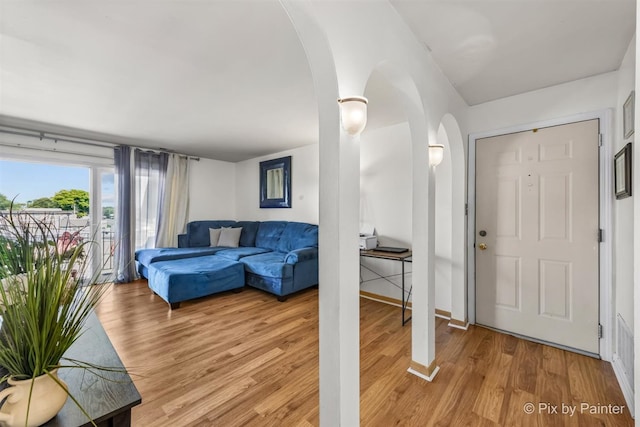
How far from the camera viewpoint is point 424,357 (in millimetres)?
1872

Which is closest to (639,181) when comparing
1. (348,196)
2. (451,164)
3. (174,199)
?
(348,196)

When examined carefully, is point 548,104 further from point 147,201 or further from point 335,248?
point 147,201

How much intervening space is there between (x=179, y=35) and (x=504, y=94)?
278 centimetres

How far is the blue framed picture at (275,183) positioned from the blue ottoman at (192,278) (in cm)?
150

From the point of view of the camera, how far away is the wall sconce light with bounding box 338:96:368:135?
3.74 ft

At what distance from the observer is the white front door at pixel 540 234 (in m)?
2.15

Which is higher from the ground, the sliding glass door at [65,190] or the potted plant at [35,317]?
the sliding glass door at [65,190]

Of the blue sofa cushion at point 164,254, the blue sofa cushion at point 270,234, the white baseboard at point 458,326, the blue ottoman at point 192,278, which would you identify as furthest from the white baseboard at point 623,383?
the blue sofa cushion at point 164,254

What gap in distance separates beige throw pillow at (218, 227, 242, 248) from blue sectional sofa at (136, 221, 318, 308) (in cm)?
10

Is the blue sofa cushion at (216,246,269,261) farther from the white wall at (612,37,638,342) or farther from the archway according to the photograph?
the white wall at (612,37,638,342)

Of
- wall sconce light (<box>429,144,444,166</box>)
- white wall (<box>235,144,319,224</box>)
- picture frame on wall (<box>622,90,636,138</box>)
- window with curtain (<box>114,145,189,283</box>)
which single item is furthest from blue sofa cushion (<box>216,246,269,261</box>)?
picture frame on wall (<box>622,90,636,138</box>)

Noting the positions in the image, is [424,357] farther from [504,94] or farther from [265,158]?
[265,158]

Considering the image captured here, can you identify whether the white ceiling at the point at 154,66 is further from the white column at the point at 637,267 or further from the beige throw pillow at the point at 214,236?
the beige throw pillow at the point at 214,236

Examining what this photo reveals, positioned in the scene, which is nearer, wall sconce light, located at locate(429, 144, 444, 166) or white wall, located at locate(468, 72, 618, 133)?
wall sconce light, located at locate(429, 144, 444, 166)
